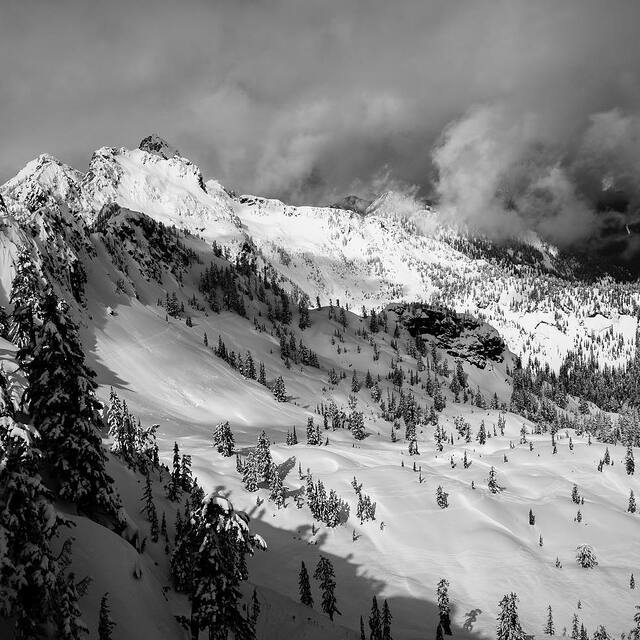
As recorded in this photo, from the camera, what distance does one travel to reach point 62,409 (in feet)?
75.7

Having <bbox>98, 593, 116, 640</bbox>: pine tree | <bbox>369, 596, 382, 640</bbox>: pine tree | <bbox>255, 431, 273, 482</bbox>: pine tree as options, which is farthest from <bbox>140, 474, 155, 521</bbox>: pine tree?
<bbox>255, 431, 273, 482</bbox>: pine tree

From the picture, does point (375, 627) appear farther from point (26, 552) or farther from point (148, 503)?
point (26, 552)

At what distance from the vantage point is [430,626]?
154ft

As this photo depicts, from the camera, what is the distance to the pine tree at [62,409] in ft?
74.2

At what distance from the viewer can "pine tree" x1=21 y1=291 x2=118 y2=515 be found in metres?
22.6

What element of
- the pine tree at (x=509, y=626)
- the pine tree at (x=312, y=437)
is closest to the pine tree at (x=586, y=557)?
the pine tree at (x=509, y=626)

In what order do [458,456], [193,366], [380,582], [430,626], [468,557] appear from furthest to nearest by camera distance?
[193,366]
[458,456]
[468,557]
[380,582]
[430,626]

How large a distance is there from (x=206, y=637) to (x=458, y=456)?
294 feet

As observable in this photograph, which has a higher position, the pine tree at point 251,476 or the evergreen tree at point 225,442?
the evergreen tree at point 225,442

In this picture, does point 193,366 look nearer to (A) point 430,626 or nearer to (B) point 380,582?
(B) point 380,582

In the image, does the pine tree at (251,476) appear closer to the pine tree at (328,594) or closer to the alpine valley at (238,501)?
the alpine valley at (238,501)

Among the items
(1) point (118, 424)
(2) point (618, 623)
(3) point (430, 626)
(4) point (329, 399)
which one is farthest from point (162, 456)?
(4) point (329, 399)

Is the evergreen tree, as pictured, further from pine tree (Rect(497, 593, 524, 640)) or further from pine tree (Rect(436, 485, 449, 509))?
pine tree (Rect(497, 593, 524, 640))

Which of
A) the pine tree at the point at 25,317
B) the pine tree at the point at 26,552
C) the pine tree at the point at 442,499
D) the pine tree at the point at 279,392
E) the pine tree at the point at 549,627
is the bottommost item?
the pine tree at the point at 549,627
